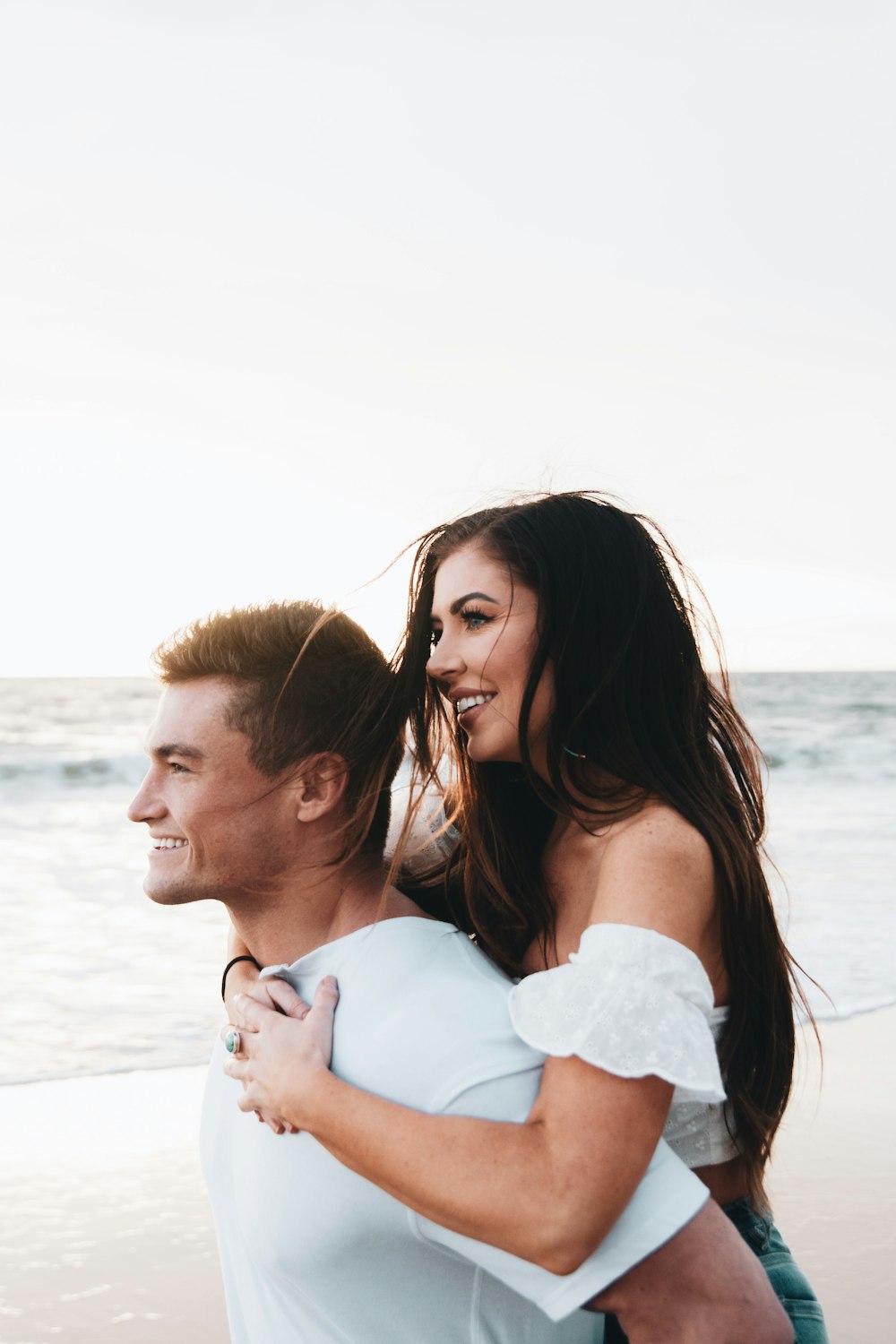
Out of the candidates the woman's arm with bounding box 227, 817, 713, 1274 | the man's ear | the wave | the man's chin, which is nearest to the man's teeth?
the man's ear

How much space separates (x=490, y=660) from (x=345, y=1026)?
770mm

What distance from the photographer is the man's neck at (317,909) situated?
7.41 ft

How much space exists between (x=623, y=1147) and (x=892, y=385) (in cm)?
1422

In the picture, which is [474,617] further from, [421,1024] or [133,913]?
[133,913]

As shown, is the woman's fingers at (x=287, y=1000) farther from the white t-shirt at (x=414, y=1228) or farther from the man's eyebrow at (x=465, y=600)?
the man's eyebrow at (x=465, y=600)

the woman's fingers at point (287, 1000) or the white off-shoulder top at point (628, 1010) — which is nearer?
the white off-shoulder top at point (628, 1010)

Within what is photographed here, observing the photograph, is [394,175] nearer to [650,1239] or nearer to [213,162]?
[213,162]

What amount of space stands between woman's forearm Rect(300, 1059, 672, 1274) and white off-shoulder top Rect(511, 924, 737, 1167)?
0.04 m

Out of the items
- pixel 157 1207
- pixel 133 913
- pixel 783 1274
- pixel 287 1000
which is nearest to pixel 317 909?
pixel 287 1000

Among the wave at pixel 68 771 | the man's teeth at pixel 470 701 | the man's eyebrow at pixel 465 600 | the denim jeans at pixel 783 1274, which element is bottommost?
the wave at pixel 68 771

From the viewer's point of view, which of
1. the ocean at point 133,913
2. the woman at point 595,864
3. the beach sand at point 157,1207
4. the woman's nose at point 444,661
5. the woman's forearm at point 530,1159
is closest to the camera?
the woman's forearm at point 530,1159

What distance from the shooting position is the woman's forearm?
66.2 inches

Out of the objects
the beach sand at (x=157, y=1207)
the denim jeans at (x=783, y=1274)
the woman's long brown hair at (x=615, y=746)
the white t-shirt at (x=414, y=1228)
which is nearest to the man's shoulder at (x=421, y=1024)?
the white t-shirt at (x=414, y=1228)

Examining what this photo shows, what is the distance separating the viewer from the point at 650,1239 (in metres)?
1.74
